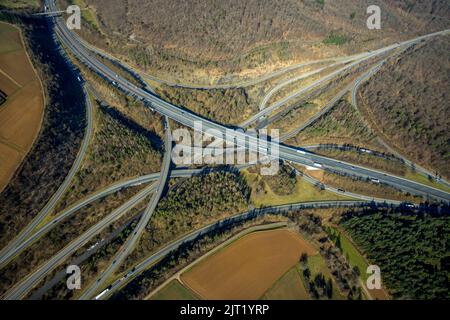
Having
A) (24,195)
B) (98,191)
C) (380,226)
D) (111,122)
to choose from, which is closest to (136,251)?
(98,191)

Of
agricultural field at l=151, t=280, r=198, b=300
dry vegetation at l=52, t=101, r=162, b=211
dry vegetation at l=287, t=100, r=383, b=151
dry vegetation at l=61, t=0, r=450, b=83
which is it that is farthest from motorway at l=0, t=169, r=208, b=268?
dry vegetation at l=61, t=0, r=450, b=83

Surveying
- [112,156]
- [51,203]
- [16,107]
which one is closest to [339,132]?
[112,156]

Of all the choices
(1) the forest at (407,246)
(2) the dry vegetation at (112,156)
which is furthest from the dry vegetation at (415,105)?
(2) the dry vegetation at (112,156)

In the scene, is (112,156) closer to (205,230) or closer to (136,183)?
(136,183)

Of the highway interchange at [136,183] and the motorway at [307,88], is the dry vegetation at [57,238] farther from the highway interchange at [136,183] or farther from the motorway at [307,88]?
the motorway at [307,88]

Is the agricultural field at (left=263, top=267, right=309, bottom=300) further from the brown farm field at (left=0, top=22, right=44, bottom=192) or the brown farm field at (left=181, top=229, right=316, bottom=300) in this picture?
the brown farm field at (left=0, top=22, right=44, bottom=192)

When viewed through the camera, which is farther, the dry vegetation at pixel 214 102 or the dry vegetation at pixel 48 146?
the dry vegetation at pixel 214 102

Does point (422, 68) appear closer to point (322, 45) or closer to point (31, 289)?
point (322, 45)
